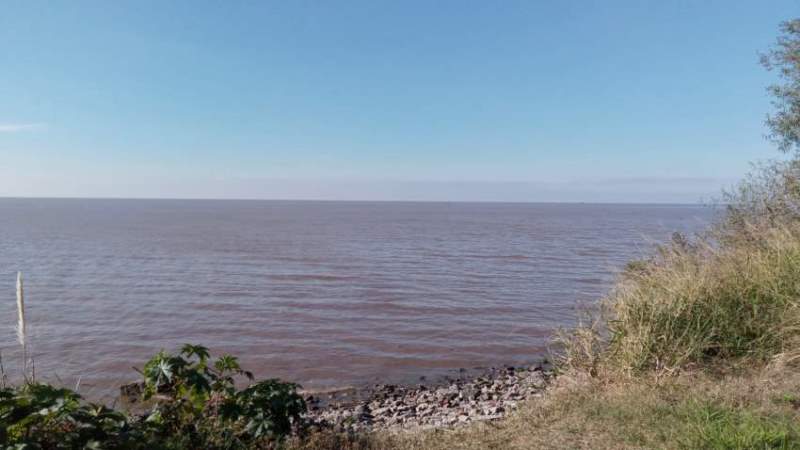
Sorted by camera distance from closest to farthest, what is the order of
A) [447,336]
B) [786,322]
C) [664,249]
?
[786,322] < [664,249] < [447,336]

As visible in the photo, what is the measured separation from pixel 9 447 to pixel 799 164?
605 inches

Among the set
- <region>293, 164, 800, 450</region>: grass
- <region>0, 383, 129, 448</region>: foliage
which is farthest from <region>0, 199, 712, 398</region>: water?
<region>0, 383, 129, 448</region>: foliage

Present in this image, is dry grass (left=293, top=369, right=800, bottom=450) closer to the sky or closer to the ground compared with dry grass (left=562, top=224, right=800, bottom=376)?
closer to the ground

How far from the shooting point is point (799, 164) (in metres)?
12.0

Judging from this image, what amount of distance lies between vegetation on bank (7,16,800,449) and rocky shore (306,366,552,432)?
1972 millimetres

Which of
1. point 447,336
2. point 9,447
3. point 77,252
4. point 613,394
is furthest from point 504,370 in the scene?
point 77,252

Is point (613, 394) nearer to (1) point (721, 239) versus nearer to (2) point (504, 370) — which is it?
(2) point (504, 370)

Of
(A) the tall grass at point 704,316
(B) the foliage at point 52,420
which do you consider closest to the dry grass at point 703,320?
(A) the tall grass at point 704,316

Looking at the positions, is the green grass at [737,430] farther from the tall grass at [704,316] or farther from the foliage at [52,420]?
the foliage at [52,420]

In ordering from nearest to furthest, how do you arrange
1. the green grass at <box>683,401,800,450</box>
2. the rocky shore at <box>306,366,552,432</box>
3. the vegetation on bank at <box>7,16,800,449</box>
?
the vegetation on bank at <box>7,16,800,449</box>, the green grass at <box>683,401,800,450</box>, the rocky shore at <box>306,366,552,432</box>

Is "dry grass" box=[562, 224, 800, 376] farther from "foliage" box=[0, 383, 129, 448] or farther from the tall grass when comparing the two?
"foliage" box=[0, 383, 129, 448]

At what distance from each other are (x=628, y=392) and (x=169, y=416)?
5300 millimetres

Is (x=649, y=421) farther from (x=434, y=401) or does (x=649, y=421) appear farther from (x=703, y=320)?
(x=434, y=401)

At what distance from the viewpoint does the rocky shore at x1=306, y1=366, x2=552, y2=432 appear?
8.57 metres
